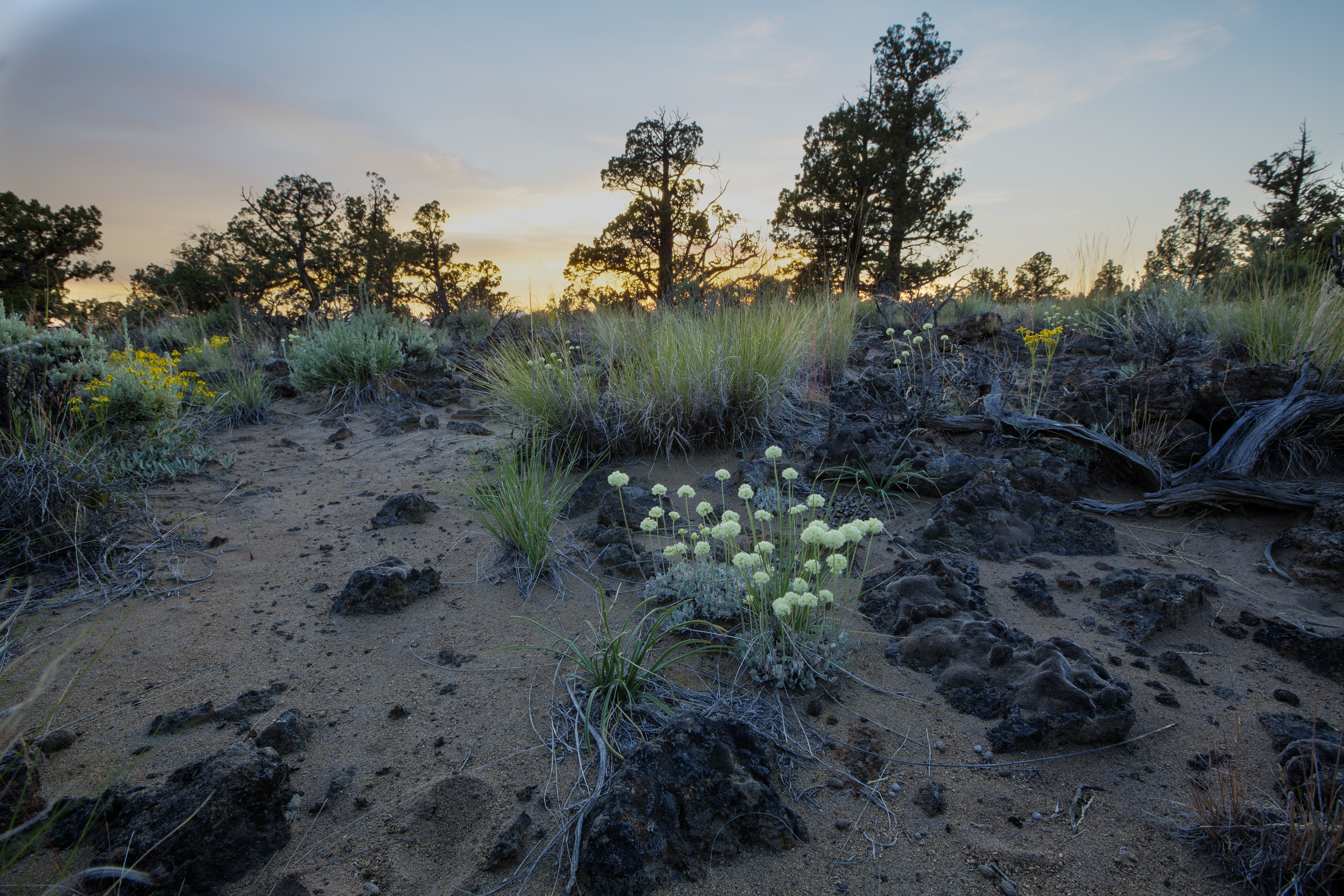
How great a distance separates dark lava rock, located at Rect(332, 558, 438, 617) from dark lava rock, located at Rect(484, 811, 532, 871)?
1.35 meters

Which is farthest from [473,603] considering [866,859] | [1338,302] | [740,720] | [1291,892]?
[1338,302]

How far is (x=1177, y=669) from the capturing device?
2.01 meters

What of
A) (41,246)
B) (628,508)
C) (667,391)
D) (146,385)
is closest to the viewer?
(628,508)

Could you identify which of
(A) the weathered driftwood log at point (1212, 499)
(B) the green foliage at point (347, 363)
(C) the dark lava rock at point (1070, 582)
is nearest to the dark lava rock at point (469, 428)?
(B) the green foliage at point (347, 363)

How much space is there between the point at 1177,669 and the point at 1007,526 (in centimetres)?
105

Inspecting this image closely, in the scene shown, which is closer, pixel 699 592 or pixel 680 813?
pixel 680 813

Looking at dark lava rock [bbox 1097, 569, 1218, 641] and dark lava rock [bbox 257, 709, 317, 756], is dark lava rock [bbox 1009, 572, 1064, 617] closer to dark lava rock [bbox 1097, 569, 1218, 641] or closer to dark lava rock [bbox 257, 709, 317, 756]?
dark lava rock [bbox 1097, 569, 1218, 641]

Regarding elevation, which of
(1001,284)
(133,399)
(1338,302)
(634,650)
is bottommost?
(634,650)

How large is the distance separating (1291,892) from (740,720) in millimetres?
1188

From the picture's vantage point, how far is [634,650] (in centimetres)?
193

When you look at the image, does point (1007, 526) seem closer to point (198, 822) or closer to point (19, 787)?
point (198, 822)

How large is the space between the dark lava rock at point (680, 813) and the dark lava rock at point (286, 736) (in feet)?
3.21

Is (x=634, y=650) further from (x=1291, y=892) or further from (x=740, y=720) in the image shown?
(x=1291, y=892)

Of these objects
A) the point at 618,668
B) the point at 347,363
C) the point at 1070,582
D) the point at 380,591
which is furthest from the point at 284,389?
the point at 1070,582
